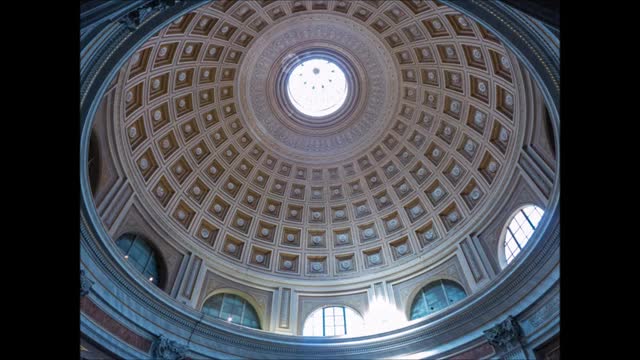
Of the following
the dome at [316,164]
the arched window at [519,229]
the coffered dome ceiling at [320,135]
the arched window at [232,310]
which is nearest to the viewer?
the dome at [316,164]

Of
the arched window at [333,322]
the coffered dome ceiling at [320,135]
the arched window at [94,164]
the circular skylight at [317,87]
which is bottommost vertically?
the arched window at [333,322]

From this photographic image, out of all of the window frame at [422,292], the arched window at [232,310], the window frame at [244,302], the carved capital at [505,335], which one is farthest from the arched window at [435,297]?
the arched window at [232,310]

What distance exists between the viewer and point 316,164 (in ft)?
96.0

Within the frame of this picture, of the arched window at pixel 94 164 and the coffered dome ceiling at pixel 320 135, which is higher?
the coffered dome ceiling at pixel 320 135

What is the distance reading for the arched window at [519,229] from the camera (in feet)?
67.3

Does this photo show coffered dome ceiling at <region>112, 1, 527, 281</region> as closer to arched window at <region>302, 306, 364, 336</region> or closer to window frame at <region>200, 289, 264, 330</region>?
window frame at <region>200, 289, 264, 330</region>

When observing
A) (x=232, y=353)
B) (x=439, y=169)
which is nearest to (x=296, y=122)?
(x=439, y=169)

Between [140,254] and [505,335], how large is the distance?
48.2 feet

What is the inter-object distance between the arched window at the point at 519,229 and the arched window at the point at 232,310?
11466 mm

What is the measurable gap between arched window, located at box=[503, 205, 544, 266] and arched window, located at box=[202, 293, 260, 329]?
37.6 feet

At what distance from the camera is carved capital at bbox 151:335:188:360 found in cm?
1869

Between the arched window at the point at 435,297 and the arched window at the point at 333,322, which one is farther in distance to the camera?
the arched window at the point at 333,322

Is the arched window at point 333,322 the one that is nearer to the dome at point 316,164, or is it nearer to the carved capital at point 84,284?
the dome at point 316,164

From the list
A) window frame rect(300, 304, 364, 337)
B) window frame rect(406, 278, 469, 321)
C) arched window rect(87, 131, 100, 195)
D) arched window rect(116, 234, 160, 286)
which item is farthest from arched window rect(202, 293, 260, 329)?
arched window rect(87, 131, 100, 195)
